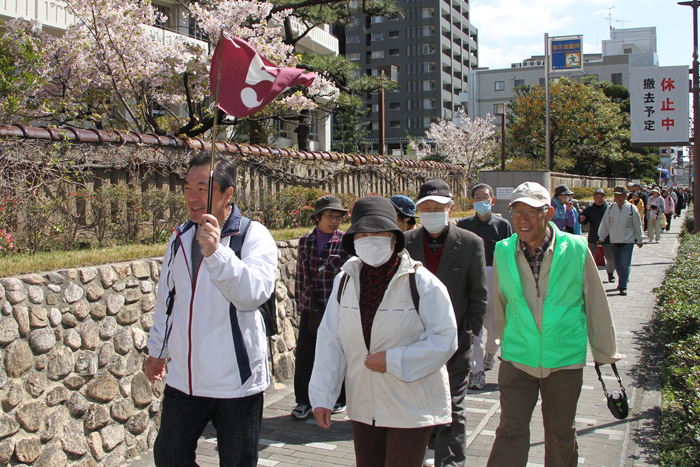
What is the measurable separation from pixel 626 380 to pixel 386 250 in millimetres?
4588

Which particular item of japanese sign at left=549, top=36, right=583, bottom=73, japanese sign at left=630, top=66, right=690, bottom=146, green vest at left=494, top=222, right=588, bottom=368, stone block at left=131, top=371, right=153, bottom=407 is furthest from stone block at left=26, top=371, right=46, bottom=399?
japanese sign at left=549, top=36, right=583, bottom=73

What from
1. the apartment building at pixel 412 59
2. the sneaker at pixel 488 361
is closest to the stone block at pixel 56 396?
the sneaker at pixel 488 361

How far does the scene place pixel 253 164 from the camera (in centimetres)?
974

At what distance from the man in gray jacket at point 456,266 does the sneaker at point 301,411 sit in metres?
1.87

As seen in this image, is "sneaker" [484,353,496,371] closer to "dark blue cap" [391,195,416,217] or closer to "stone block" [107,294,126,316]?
"dark blue cap" [391,195,416,217]

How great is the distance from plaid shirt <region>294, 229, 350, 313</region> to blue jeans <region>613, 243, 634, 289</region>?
24.0 feet

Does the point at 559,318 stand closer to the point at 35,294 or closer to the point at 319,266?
the point at 319,266

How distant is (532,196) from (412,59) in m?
82.0

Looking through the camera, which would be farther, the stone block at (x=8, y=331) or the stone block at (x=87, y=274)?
the stone block at (x=87, y=274)

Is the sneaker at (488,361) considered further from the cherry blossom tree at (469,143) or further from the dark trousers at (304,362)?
the cherry blossom tree at (469,143)

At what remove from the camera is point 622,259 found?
36.5 feet

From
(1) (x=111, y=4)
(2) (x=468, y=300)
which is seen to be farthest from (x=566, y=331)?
(1) (x=111, y=4)

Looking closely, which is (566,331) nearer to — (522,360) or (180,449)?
(522,360)

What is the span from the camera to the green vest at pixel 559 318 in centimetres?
367
